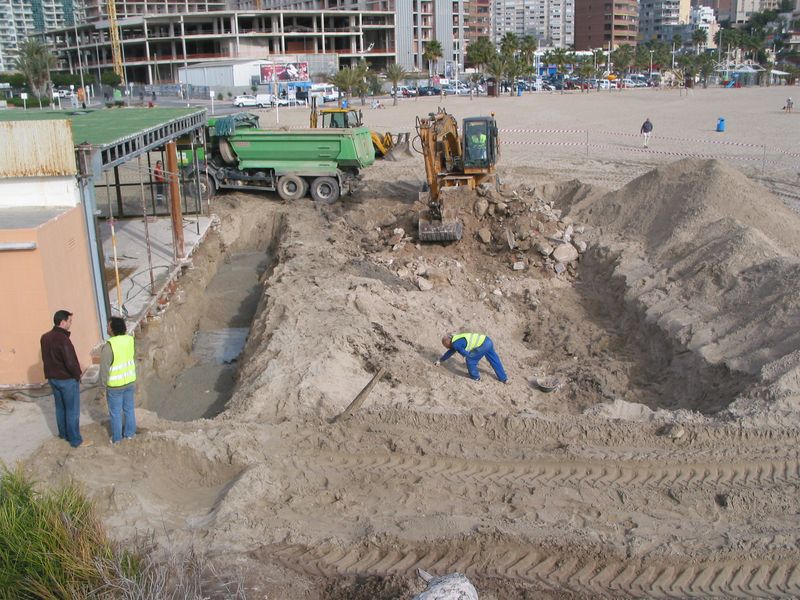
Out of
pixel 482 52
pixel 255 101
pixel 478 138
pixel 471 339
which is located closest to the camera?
pixel 471 339

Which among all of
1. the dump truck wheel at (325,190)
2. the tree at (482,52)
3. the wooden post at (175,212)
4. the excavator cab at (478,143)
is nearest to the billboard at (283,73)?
the tree at (482,52)

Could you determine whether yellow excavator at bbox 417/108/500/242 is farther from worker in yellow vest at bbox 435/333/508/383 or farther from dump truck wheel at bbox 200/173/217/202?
dump truck wheel at bbox 200/173/217/202

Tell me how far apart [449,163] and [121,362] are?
1199cm

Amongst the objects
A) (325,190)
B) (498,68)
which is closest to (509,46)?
(498,68)

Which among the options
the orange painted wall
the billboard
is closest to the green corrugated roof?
the orange painted wall

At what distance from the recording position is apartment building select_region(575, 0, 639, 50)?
154000mm

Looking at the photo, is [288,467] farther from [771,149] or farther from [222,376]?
[771,149]

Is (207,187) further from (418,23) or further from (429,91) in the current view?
(418,23)

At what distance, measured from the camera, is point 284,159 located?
21875 millimetres

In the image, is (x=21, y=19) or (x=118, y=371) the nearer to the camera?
(x=118, y=371)

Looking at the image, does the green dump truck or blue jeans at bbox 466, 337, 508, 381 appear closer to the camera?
blue jeans at bbox 466, 337, 508, 381

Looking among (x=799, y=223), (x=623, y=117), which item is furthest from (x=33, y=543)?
(x=623, y=117)

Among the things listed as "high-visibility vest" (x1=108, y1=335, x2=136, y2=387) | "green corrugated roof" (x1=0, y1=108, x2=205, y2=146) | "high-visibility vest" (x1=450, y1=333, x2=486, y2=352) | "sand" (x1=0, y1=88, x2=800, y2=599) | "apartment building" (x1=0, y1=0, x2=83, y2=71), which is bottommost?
"sand" (x1=0, y1=88, x2=800, y2=599)

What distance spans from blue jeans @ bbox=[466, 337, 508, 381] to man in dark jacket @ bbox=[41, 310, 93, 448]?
5.13 metres
